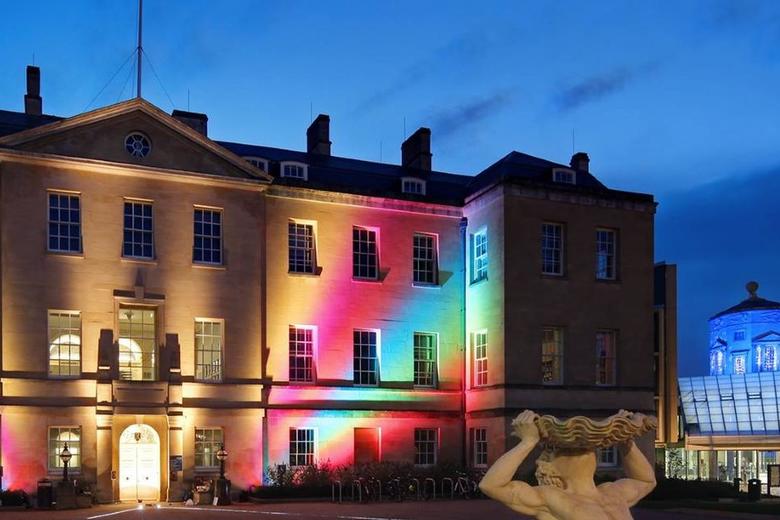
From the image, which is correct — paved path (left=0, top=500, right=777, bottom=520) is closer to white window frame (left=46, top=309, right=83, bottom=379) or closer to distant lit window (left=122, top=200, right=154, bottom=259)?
white window frame (left=46, top=309, right=83, bottom=379)

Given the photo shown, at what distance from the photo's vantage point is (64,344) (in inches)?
1153

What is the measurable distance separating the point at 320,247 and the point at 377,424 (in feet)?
22.2

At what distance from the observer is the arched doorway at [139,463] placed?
1163 inches

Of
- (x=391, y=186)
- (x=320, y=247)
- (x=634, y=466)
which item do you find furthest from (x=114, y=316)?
(x=634, y=466)

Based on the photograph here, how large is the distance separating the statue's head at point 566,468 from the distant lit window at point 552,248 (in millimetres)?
26394

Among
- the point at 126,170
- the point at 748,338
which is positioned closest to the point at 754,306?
the point at 748,338

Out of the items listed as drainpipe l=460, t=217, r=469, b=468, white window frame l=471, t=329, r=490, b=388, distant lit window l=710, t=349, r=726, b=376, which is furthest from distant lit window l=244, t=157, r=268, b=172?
distant lit window l=710, t=349, r=726, b=376

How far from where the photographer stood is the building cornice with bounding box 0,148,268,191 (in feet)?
94.8

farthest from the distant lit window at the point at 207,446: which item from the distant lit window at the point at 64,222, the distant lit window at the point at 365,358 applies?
the distant lit window at the point at 64,222

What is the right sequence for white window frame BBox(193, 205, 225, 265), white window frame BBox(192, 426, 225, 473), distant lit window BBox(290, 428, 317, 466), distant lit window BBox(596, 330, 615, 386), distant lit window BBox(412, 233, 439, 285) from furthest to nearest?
distant lit window BBox(412, 233, 439, 285), distant lit window BBox(596, 330, 615, 386), distant lit window BBox(290, 428, 317, 466), white window frame BBox(193, 205, 225, 265), white window frame BBox(192, 426, 225, 473)

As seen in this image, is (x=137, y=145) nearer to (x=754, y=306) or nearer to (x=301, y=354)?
(x=301, y=354)

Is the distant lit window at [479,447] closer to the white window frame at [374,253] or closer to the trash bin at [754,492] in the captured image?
the white window frame at [374,253]

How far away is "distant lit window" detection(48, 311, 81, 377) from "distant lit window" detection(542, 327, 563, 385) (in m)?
16.1

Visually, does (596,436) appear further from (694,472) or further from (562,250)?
(694,472)
